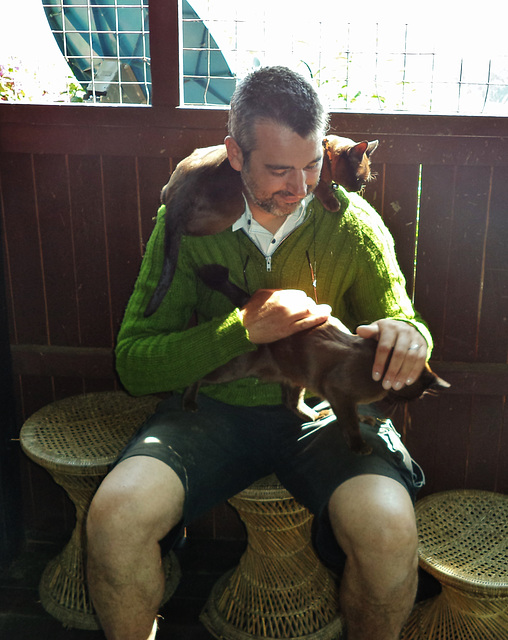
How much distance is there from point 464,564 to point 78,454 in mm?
1254

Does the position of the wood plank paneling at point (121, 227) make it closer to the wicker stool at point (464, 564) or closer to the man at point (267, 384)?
the man at point (267, 384)

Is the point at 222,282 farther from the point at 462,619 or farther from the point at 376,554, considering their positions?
the point at 462,619

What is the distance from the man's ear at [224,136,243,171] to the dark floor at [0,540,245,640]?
1567 millimetres

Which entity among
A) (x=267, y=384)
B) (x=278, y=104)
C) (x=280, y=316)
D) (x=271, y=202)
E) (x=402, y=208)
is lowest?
(x=267, y=384)

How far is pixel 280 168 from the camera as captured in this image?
1599 mm

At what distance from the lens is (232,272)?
71.4 inches

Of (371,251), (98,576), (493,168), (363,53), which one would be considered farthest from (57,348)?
(493,168)

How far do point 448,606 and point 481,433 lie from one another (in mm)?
715

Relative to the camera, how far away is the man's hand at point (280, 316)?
63.1 inches

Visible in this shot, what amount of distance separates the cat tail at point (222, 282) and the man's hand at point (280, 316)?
2.5 inches

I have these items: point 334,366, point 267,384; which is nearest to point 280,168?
point 334,366

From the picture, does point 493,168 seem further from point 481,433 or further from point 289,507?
point 289,507

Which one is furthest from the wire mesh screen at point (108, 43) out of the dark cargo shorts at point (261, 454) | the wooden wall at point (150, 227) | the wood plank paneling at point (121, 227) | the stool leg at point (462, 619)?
the stool leg at point (462, 619)

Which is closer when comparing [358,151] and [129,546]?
[129,546]
